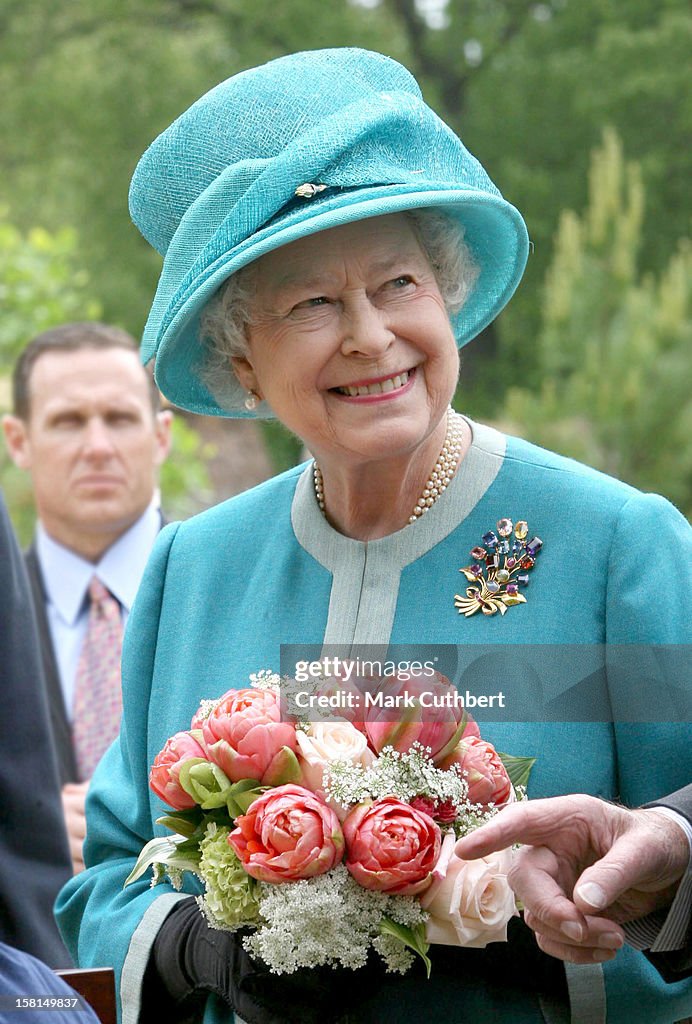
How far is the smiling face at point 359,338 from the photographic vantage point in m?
2.43

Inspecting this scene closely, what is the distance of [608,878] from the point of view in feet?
6.00

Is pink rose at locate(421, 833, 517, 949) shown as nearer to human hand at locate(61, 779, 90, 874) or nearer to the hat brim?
the hat brim

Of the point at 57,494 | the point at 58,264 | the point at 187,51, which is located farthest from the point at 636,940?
the point at 187,51

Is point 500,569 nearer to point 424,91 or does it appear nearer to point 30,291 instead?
point 30,291

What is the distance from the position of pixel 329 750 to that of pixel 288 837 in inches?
5.5

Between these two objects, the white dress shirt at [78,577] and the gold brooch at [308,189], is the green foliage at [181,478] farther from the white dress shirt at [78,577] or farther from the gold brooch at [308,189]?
the gold brooch at [308,189]

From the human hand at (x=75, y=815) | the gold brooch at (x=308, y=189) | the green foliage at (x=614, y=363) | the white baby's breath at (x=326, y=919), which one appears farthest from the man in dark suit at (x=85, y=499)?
the green foliage at (x=614, y=363)

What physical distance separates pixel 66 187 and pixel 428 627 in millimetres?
20273

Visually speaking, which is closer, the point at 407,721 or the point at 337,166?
the point at 407,721

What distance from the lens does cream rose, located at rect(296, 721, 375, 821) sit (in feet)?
6.65

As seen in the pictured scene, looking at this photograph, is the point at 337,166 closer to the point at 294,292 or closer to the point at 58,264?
the point at 294,292

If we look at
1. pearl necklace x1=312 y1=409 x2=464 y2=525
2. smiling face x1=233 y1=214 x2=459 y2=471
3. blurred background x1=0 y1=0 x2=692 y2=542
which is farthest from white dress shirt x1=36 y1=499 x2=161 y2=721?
blurred background x1=0 y1=0 x2=692 y2=542

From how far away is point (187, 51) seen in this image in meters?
20.7

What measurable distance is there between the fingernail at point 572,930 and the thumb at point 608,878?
3 centimetres
